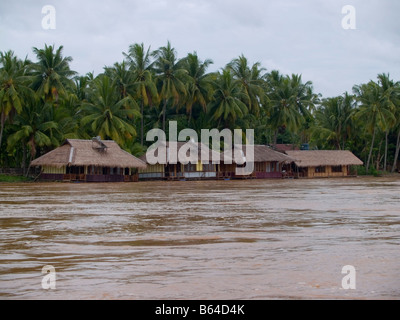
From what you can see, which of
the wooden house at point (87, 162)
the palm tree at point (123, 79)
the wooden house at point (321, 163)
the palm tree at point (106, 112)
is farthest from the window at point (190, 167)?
the wooden house at point (321, 163)

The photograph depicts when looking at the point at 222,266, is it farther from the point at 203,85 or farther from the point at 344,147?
the point at 344,147

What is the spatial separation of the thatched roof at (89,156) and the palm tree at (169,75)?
5.97m

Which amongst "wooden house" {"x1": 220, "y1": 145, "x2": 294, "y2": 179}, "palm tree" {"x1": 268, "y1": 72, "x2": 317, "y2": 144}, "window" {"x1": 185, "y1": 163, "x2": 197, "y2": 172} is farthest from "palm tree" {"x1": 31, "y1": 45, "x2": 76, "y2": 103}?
"palm tree" {"x1": 268, "y1": 72, "x2": 317, "y2": 144}

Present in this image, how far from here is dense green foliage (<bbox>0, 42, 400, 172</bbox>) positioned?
3544cm

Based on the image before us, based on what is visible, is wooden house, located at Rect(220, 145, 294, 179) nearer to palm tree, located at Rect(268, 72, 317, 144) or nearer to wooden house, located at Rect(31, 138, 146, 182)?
palm tree, located at Rect(268, 72, 317, 144)

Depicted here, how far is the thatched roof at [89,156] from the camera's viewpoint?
34062 millimetres

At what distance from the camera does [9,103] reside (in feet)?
108

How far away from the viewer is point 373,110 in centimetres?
4534

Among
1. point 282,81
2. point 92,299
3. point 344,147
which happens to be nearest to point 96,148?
point 282,81

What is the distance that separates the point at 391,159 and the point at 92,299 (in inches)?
2010

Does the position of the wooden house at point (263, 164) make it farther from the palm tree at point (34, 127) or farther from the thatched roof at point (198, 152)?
the palm tree at point (34, 127)

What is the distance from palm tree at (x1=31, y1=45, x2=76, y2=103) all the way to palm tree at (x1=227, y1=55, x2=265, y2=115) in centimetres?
1482
